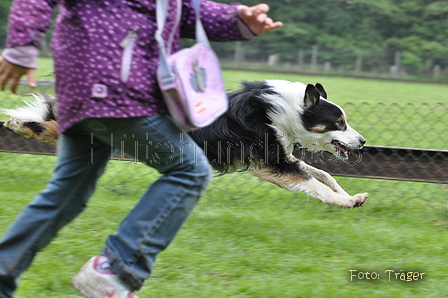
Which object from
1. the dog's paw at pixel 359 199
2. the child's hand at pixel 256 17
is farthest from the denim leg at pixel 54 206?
the dog's paw at pixel 359 199

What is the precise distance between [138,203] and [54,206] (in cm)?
36

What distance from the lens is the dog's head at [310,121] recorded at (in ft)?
12.4

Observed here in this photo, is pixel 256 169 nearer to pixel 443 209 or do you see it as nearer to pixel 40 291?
pixel 443 209

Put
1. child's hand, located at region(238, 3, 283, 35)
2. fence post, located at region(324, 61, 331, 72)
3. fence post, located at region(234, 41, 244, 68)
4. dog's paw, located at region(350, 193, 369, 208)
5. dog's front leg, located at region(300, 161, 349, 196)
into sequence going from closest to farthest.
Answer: child's hand, located at region(238, 3, 283, 35) < dog's paw, located at region(350, 193, 369, 208) < dog's front leg, located at region(300, 161, 349, 196) < fence post, located at region(234, 41, 244, 68) < fence post, located at region(324, 61, 331, 72)

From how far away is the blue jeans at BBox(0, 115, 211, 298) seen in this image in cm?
181

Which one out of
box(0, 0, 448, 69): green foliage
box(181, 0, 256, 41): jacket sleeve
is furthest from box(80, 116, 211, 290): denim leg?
box(0, 0, 448, 69): green foliage

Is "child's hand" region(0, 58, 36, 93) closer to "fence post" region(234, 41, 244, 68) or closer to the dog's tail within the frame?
the dog's tail

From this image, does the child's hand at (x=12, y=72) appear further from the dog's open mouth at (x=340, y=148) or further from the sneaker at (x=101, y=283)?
the dog's open mouth at (x=340, y=148)

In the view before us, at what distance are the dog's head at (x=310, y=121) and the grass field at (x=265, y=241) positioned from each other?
57cm

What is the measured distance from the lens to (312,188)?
12.2 ft

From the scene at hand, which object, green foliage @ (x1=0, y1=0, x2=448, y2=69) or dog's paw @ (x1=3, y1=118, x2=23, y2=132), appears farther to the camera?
green foliage @ (x1=0, y1=0, x2=448, y2=69)

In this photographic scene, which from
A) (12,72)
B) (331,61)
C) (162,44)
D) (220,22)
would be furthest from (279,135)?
(331,61)

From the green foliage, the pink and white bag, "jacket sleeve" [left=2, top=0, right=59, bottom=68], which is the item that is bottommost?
the green foliage

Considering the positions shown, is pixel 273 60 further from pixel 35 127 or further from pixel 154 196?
pixel 154 196
